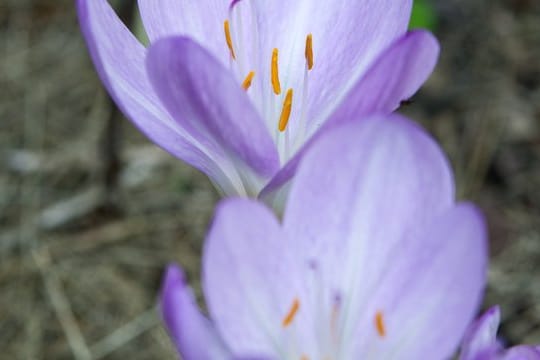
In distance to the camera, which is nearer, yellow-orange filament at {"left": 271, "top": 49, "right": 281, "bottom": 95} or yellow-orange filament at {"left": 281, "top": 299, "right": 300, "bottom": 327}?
yellow-orange filament at {"left": 281, "top": 299, "right": 300, "bottom": 327}

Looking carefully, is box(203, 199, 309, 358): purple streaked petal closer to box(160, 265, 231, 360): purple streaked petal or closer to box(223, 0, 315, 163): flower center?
box(160, 265, 231, 360): purple streaked petal

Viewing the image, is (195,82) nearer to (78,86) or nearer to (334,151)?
(334,151)

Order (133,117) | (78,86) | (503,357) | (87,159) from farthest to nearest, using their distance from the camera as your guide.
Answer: (78,86) → (87,159) → (133,117) → (503,357)

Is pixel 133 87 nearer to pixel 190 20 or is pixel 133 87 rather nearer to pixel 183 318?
pixel 190 20

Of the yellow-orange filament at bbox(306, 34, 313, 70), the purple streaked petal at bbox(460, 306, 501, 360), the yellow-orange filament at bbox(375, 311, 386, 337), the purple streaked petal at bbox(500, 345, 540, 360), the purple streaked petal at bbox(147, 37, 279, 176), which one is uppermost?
the purple streaked petal at bbox(147, 37, 279, 176)

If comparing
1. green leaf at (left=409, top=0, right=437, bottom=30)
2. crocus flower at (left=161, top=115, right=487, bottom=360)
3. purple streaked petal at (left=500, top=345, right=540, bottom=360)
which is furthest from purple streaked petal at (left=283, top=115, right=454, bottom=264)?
green leaf at (left=409, top=0, right=437, bottom=30)

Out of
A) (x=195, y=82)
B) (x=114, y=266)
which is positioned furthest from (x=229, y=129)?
(x=114, y=266)
